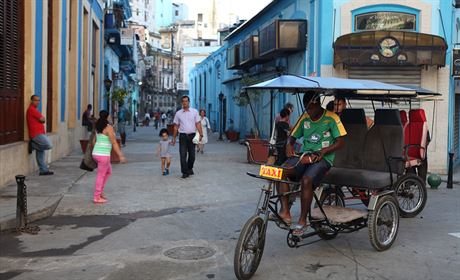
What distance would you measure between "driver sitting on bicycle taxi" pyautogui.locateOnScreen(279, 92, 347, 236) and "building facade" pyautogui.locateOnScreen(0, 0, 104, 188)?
621 centimetres

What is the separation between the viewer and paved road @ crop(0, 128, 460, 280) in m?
5.61

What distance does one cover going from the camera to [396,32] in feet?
48.7

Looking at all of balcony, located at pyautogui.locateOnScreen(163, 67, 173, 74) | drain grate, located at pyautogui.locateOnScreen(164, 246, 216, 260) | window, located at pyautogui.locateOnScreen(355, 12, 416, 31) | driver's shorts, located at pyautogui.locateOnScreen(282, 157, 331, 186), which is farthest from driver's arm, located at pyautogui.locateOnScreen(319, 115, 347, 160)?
balcony, located at pyautogui.locateOnScreen(163, 67, 173, 74)

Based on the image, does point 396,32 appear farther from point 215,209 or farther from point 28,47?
point 28,47

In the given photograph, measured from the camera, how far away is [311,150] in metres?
6.35

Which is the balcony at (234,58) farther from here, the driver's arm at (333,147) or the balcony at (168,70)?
the balcony at (168,70)

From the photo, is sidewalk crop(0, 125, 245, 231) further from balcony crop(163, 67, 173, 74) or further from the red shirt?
balcony crop(163, 67, 173, 74)

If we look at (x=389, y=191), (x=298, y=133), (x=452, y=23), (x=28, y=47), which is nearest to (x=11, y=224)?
(x=298, y=133)

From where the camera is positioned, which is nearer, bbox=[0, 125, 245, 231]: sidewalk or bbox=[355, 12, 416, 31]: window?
bbox=[0, 125, 245, 231]: sidewalk

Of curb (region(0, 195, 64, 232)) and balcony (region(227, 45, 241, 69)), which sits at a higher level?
balcony (region(227, 45, 241, 69))

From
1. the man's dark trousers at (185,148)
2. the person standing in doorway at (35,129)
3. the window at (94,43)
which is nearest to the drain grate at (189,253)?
the man's dark trousers at (185,148)

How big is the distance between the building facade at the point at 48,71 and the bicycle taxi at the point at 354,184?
627cm

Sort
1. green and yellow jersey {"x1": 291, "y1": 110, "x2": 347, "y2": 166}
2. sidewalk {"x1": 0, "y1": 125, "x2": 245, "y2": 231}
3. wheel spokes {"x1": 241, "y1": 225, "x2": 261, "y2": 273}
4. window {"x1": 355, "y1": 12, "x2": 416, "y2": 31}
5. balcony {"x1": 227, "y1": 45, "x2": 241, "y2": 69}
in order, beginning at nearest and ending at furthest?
1. wheel spokes {"x1": 241, "y1": 225, "x2": 261, "y2": 273}
2. green and yellow jersey {"x1": 291, "y1": 110, "x2": 347, "y2": 166}
3. sidewalk {"x1": 0, "y1": 125, "x2": 245, "y2": 231}
4. window {"x1": 355, "y1": 12, "x2": 416, "y2": 31}
5. balcony {"x1": 227, "y1": 45, "x2": 241, "y2": 69}

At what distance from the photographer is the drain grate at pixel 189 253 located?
6.12 m
